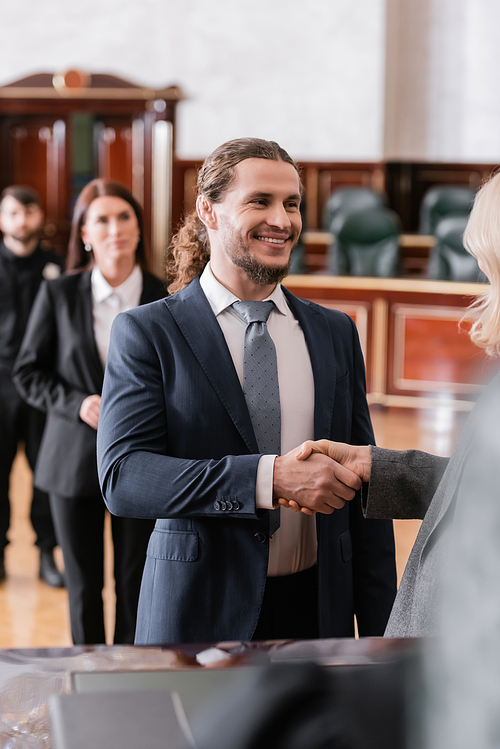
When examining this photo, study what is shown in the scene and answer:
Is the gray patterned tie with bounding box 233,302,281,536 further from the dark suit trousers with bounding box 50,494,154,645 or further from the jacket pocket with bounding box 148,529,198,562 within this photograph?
the dark suit trousers with bounding box 50,494,154,645

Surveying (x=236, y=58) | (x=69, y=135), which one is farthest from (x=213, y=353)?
(x=69, y=135)

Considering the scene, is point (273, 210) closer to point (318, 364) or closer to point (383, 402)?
point (318, 364)

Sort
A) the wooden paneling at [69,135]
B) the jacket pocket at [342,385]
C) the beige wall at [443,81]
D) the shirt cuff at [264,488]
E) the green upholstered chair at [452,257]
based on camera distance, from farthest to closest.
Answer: the beige wall at [443,81] < the wooden paneling at [69,135] < the green upholstered chair at [452,257] < the jacket pocket at [342,385] < the shirt cuff at [264,488]

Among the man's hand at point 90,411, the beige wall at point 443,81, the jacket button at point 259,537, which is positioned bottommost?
the jacket button at point 259,537

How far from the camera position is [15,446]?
4.16 m

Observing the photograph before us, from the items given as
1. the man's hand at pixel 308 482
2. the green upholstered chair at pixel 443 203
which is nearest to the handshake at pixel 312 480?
the man's hand at pixel 308 482

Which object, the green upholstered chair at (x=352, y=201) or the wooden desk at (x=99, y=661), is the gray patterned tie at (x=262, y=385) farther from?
the green upholstered chair at (x=352, y=201)

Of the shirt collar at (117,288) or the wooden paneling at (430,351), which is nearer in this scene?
the shirt collar at (117,288)

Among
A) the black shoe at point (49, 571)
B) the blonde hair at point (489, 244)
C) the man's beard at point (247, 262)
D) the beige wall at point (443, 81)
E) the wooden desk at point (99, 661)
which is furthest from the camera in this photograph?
the beige wall at point (443, 81)

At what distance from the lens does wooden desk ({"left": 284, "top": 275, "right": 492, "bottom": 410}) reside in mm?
7422

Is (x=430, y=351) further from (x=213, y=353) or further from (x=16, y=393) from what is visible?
(x=213, y=353)

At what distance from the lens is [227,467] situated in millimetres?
1446

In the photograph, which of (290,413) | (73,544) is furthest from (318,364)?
(73,544)

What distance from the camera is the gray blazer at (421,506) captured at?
112cm
